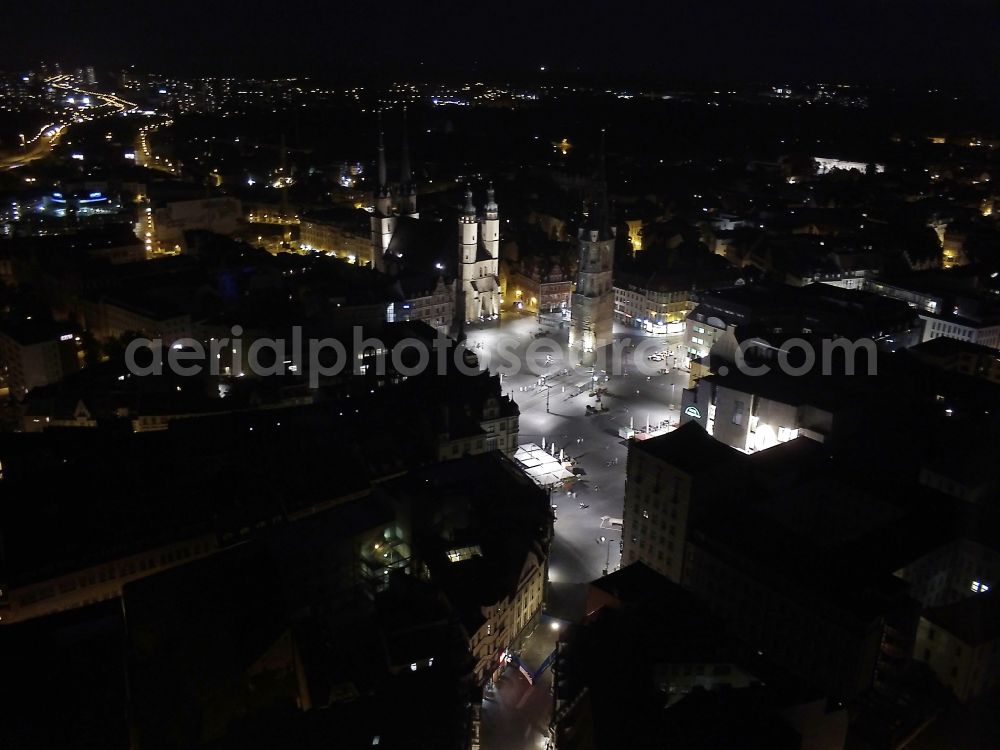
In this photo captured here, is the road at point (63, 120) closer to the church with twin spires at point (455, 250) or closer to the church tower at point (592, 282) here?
the church with twin spires at point (455, 250)

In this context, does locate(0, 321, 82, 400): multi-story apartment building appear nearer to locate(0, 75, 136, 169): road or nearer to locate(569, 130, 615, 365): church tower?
locate(569, 130, 615, 365): church tower

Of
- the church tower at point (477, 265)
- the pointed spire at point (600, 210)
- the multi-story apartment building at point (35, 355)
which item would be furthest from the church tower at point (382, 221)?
the multi-story apartment building at point (35, 355)

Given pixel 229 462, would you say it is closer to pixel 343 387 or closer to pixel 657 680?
pixel 343 387

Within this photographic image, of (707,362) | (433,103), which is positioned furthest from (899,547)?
(433,103)

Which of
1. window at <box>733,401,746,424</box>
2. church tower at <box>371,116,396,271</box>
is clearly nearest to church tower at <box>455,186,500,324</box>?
church tower at <box>371,116,396,271</box>
